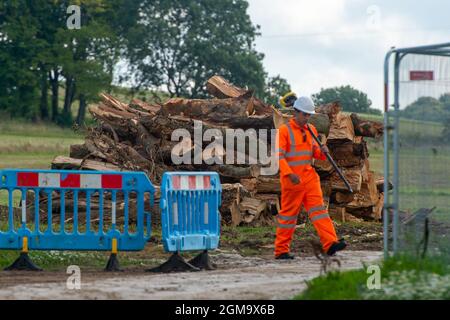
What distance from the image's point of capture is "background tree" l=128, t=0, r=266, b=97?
78500 millimetres

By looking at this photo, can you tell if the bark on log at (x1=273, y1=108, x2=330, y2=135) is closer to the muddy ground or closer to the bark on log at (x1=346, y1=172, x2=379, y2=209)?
the bark on log at (x1=346, y1=172, x2=379, y2=209)

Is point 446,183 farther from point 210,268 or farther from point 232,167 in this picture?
point 232,167

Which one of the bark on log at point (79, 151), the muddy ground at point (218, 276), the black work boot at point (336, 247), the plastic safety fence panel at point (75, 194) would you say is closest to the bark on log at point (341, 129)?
the muddy ground at point (218, 276)

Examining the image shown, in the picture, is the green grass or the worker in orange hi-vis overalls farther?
the green grass

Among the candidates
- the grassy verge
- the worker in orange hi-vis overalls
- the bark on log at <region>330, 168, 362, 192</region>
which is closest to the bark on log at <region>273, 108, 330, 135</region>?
the bark on log at <region>330, 168, 362, 192</region>

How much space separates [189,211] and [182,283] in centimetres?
220

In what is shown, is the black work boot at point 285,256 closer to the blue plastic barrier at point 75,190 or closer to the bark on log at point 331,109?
the blue plastic barrier at point 75,190

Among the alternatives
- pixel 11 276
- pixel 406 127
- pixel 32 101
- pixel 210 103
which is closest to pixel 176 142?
pixel 210 103

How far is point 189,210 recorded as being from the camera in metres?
14.6

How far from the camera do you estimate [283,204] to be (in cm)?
1533

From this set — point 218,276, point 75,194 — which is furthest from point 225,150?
point 218,276

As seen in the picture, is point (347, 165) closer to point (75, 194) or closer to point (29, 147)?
point (75, 194)

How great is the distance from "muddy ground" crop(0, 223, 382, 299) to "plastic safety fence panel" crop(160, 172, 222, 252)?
0.45 m

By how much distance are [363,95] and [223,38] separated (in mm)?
21175
